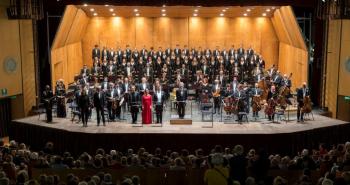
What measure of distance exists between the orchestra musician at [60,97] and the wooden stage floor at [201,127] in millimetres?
691

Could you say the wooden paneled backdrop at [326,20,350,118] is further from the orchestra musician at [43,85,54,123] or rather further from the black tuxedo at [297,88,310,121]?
the orchestra musician at [43,85,54,123]

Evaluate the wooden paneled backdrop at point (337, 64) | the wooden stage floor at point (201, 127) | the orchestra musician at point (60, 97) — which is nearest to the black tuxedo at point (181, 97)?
the wooden stage floor at point (201, 127)

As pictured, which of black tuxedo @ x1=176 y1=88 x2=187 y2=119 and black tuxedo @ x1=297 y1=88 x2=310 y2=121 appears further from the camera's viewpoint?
black tuxedo @ x1=176 y1=88 x2=187 y2=119

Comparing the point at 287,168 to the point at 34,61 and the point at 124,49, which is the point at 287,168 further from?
the point at 124,49

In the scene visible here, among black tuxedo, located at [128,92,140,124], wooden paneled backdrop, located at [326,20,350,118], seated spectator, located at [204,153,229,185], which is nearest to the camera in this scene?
seated spectator, located at [204,153,229,185]

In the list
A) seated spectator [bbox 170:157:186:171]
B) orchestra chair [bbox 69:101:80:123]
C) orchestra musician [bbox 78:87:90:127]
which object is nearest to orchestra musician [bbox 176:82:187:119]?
orchestra musician [bbox 78:87:90:127]

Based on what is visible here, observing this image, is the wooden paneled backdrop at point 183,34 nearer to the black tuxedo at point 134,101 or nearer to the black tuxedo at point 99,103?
the black tuxedo at point 99,103

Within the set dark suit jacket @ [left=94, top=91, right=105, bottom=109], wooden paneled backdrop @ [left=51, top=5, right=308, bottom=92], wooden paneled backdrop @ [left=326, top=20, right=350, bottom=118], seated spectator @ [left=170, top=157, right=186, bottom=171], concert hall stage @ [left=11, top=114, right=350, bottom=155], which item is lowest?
concert hall stage @ [left=11, top=114, right=350, bottom=155]

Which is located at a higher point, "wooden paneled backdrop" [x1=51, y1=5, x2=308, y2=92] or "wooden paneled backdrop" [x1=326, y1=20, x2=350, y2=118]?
"wooden paneled backdrop" [x1=51, y1=5, x2=308, y2=92]

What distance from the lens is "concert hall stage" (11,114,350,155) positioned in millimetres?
16219

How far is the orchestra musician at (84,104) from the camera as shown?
1709cm

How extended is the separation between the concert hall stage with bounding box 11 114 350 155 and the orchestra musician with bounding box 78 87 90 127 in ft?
1.22

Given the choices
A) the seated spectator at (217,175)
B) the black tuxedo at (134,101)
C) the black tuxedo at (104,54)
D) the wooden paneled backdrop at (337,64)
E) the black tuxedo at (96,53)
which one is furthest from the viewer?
the black tuxedo at (96,53)

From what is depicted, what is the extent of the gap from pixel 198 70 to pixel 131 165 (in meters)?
11.8
